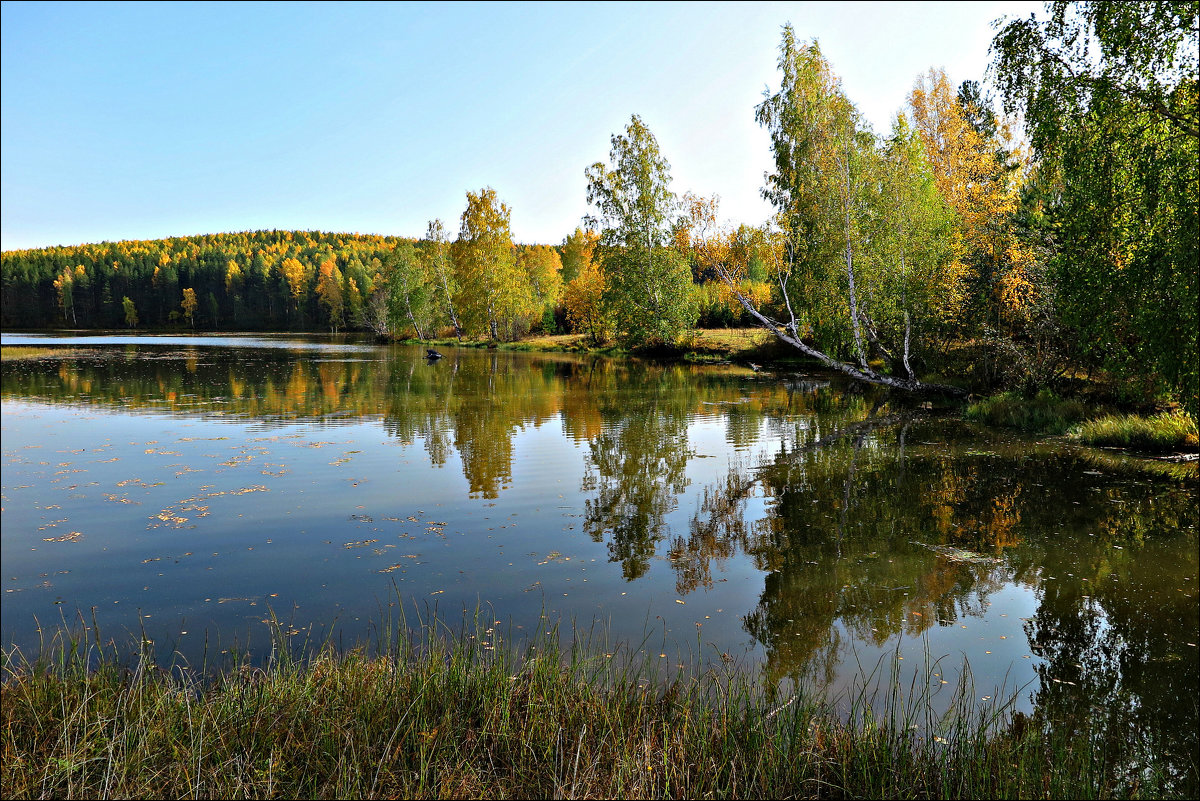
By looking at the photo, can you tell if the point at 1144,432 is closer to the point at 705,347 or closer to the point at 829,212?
the point at 829,212

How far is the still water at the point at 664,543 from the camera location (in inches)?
277

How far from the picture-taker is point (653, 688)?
586 centimetres

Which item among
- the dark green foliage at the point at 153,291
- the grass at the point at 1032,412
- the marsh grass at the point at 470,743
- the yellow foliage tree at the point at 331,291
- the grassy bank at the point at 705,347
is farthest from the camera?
the dark green foliage at the point at 153,291

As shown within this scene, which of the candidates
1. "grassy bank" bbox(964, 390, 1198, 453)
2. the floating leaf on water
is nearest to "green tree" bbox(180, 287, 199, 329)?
the floating leaf on water

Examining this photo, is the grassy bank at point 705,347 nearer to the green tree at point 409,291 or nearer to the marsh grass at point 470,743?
the green tree at point 409,291

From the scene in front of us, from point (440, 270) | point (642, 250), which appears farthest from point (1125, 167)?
point (440, 270)

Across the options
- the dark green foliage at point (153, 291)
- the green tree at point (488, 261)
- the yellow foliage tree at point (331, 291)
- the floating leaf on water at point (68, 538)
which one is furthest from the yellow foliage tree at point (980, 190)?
the dark green foliage at point (153, 291)

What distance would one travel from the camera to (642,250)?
46906mm

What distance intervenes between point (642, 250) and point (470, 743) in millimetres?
44052

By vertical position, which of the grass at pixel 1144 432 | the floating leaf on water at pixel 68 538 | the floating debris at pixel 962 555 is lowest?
the floating debris at pixel 962 555

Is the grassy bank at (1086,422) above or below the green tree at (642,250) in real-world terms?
below

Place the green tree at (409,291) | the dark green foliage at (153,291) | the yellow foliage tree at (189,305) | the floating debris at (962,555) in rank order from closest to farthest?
the floating debris at (962,555), the green tree at (409,291), the dark green foliage at (153,291), the yellow foliage tree at (189,305)

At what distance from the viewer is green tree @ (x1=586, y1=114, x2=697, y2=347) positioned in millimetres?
46531

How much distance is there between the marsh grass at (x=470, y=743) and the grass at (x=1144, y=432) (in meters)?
14.4
